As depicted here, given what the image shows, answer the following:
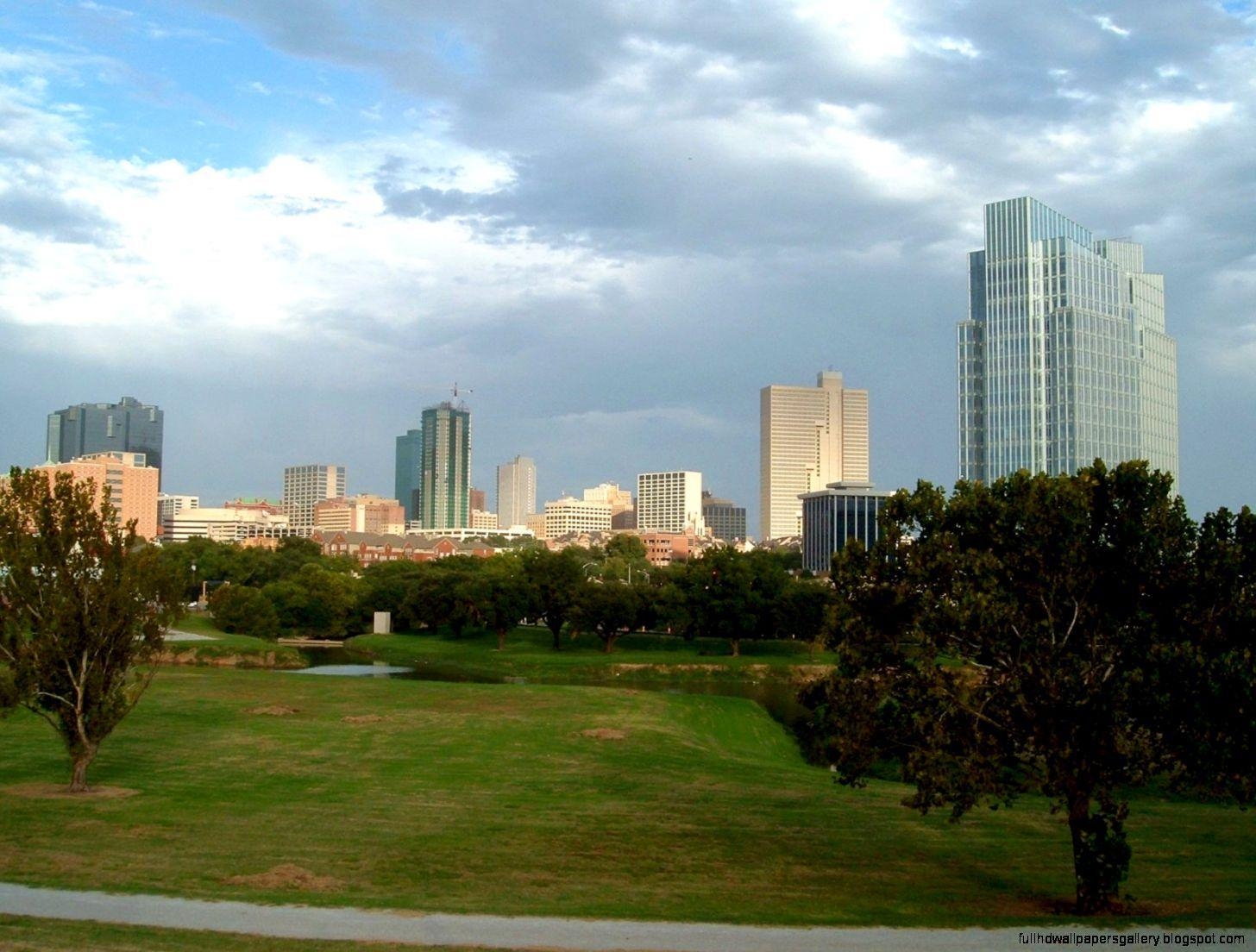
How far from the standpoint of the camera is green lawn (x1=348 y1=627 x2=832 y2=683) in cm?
9031

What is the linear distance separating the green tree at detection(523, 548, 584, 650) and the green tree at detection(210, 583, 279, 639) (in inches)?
910

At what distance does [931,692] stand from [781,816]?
10187 mm

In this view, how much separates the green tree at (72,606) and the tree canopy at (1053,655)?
1880cm

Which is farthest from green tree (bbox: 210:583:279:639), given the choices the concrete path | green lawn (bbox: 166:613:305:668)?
the concrete path

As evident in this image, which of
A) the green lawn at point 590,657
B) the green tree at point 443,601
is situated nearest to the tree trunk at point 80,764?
the green lawn at point 590,657

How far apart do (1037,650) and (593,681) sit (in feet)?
218

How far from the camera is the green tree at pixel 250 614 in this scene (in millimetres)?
98812

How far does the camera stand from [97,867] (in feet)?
76.5

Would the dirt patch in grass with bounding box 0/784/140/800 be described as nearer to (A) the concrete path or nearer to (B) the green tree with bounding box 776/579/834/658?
(A) the concrete path

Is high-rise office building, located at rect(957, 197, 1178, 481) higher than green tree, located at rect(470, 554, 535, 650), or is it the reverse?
high-rise office building, located at rect(957, 197, 1178, 481)

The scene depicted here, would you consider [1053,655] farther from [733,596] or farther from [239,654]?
[733,596]

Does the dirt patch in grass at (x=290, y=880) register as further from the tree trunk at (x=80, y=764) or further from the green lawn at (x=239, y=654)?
the green lawn at (x=239, y=654)

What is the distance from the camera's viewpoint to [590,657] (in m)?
97.4

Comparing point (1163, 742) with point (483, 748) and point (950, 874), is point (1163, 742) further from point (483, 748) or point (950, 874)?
point (483, 748)
